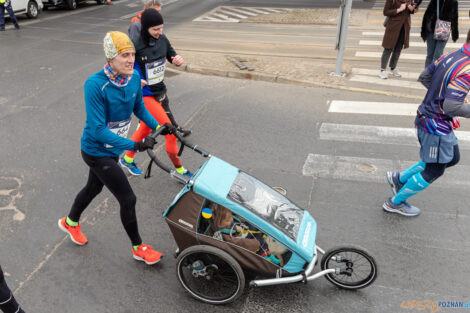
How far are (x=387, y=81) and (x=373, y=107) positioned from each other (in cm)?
182

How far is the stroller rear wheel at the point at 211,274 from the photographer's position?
3.12m

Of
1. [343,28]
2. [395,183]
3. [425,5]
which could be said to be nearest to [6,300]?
[395,183]

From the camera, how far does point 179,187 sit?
5129mm

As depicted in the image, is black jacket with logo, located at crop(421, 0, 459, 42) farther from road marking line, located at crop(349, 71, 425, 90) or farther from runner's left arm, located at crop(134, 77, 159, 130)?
runner's left arm, located at crop(134, 77, 159, 130)

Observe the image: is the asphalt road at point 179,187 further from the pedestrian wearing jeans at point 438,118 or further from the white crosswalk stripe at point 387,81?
the white crosswalk stripe at point 387,81

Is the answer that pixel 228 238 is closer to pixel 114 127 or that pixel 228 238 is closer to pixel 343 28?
pixel 114 127

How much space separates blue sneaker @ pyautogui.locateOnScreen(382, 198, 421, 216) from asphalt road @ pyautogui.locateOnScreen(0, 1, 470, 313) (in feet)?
0.29

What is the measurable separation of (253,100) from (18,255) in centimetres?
527

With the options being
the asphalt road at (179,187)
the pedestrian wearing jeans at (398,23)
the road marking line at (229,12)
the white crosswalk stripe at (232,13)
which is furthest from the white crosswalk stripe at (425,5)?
the asphalt road at (179,187)

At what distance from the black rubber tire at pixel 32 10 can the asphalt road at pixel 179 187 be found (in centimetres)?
1088

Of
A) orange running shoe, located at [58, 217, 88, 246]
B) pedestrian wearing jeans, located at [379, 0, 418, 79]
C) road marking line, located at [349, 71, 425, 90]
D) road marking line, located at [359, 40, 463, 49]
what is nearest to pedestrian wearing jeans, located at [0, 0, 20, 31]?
road marking line, located at [359, 40, 463, 49]

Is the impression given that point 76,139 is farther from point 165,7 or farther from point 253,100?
point 165,7

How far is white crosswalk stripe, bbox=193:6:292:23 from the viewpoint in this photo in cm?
1824

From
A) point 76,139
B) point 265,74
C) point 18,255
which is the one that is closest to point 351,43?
A: point 265,74
